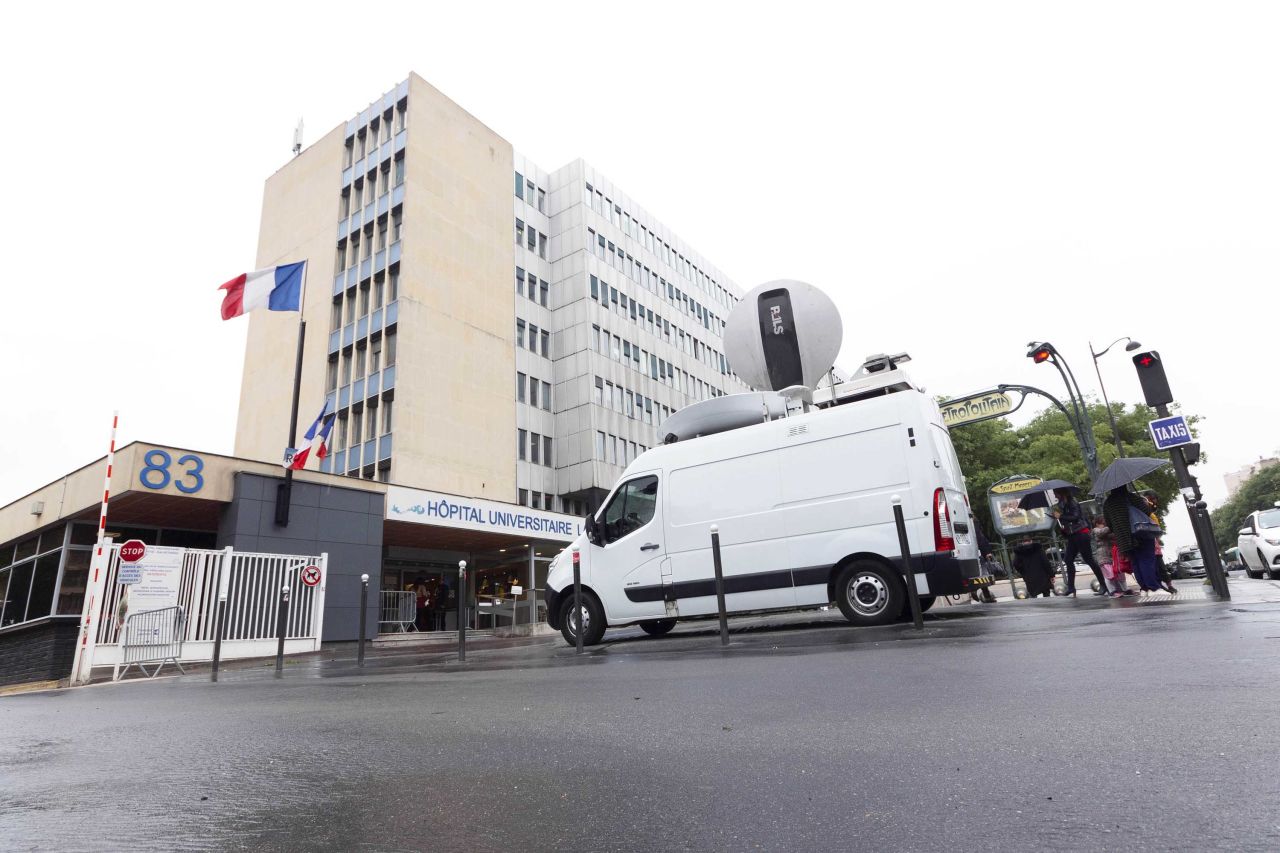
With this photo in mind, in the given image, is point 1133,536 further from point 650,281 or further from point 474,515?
point 650,281

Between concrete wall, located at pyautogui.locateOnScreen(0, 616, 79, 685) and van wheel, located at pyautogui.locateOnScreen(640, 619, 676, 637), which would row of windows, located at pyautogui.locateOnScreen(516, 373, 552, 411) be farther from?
van wheel, located at pyautogui.locateOnScreen(640, 619, 676, 637)

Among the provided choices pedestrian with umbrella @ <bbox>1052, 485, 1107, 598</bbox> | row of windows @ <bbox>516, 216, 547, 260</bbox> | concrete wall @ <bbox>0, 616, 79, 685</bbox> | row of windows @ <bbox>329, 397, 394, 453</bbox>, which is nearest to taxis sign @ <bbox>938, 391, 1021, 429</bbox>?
pedestrian with umbrella @ <bbox>1052, 485, 1107, 598</bbox>

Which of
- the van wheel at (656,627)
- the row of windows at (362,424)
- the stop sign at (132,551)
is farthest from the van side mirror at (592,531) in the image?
the row of windows at (362,424)

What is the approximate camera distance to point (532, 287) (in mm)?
41875

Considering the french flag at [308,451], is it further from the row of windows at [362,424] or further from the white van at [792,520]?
the white van at [792,520]

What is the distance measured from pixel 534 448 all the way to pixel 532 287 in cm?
936

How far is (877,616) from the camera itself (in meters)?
8.25

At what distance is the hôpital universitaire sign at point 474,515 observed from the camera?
24016 mm

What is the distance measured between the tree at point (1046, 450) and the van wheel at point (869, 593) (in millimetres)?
33230

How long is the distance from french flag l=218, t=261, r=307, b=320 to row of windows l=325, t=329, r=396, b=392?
11.1 meters

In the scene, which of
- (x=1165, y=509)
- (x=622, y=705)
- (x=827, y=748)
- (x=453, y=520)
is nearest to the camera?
(x=827, y=748)

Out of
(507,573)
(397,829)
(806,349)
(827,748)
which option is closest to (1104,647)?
(827,748)

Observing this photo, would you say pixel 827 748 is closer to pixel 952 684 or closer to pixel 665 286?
pixel 952 684

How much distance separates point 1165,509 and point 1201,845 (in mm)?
51089
